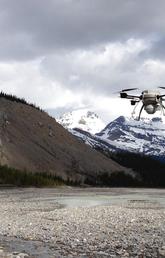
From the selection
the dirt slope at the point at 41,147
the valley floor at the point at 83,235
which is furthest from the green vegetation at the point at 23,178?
the valley floor at the point at 83,235

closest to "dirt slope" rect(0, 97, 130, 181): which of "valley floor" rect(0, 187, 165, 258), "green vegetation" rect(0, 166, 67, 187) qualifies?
"green vegetation" rect(0, 166, 67, 187)

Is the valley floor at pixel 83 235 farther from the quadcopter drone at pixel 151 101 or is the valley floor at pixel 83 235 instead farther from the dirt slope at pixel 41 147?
the dirt slope at pixel 41 147

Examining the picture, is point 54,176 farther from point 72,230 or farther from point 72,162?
point 72,230

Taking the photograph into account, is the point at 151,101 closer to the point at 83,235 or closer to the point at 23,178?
the point at 83,235

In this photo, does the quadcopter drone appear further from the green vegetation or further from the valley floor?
the green vegetation

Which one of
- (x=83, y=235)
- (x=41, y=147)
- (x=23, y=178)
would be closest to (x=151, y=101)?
(x=83, y=235)
